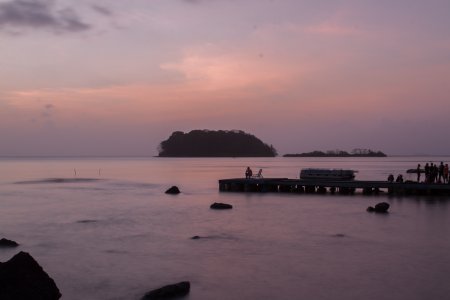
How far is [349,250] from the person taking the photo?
69.6ft

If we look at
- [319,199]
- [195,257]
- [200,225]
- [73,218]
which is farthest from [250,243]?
[319,199]

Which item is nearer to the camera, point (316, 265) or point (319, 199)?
point (316, 265)

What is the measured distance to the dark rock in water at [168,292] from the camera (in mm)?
14252

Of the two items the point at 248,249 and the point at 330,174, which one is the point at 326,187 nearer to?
the point at 330,174

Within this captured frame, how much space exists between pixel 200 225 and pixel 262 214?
578cm

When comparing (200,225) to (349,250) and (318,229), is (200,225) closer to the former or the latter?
(318,229)

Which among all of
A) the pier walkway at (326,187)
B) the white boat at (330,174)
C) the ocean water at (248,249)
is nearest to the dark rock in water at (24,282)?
the ocean water at (248,249)

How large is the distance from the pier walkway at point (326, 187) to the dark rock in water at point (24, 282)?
113 ft

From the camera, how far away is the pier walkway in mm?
42219

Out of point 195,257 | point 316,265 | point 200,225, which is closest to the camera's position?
point 316,265

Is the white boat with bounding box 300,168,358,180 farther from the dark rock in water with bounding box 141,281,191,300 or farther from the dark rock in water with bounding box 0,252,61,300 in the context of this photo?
the dark rock in water with bounding box 0,252,61,300

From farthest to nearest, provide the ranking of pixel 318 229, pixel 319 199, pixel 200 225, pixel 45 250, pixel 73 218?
pixel 319 199 → pixel 73 218 → pixel 200 225 → pixel 318 229 → pixel 45 250

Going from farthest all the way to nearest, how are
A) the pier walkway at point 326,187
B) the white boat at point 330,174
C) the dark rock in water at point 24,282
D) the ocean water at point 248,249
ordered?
the white boat at point 330,174 < the pier walkway at point 326,187 < the ocean water at point 248,249 < the dark rock in water at point 24,282

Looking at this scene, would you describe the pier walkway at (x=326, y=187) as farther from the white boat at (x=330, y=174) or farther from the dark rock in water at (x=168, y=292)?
the dark rock in water at (x=168, y=292)
